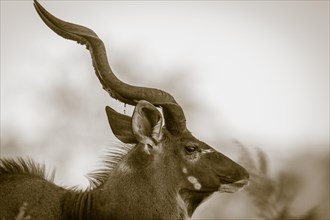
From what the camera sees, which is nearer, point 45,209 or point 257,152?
point 45,209

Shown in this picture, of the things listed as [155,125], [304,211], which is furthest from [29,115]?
[155,125]

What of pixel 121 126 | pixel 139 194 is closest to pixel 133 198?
pixel 139 194

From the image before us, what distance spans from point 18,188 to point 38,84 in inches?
178

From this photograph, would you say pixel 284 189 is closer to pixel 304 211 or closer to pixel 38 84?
pixel 304 211

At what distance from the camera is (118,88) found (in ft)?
17.3

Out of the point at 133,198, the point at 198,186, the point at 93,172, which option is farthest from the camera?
the point at 93,172

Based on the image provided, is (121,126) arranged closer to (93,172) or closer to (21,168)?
(93,172)

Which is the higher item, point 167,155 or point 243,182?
point 167,155

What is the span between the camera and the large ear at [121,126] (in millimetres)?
5449

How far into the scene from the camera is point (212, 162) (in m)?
5.24

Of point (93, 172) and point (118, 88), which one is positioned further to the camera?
point (93, 172)

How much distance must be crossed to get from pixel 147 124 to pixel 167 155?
28 cm

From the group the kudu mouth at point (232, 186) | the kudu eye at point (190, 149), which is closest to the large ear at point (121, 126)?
the kudu eye at point (190, 149)

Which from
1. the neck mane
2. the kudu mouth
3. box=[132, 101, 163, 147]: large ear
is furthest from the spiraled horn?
the kudu mouth
